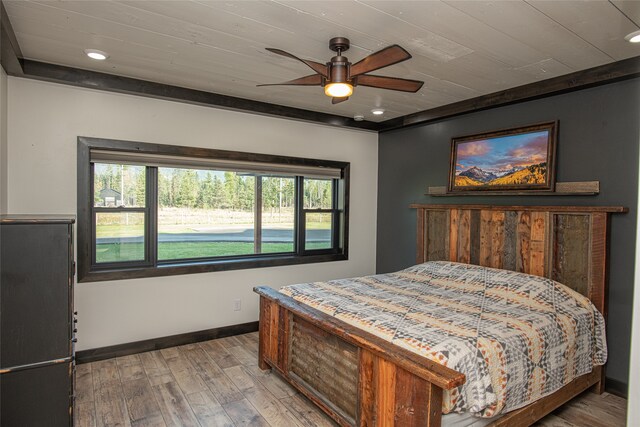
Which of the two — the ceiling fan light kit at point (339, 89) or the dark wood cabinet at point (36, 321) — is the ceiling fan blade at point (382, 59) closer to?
the ceiling fan light kit at point (339, 89)

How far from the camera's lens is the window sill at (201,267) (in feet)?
11.0

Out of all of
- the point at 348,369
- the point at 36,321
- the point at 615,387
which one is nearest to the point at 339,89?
the point at 348,369

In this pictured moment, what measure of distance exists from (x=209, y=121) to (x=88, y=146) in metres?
1.15

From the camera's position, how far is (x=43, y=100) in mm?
3102

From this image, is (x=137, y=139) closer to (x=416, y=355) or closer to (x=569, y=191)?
(x=416, y=355)

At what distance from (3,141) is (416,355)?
3.36 meters

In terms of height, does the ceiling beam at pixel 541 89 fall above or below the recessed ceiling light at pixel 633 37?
below

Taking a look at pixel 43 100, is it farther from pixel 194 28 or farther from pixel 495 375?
pixel 495 375

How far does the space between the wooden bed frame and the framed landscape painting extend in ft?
0.80

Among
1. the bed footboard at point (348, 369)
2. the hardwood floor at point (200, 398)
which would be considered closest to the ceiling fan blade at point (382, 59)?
the bed footboard at point (348, 369)

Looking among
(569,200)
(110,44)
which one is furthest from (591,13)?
(110,44)

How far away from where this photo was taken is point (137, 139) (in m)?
3.50

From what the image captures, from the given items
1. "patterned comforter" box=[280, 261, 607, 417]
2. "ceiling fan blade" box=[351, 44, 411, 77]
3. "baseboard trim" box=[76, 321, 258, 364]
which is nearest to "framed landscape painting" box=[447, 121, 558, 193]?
"patterned comforter" box=[280, 261, 607, 417]

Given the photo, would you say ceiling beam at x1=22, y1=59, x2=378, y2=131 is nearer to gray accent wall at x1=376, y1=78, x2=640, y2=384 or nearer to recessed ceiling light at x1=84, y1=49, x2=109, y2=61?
recessed ceiling light at x1=84, y1=49, x2=109, y2=61
